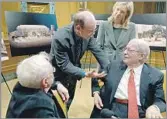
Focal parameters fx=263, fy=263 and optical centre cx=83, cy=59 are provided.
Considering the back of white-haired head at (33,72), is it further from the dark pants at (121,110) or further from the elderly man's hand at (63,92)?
the dark pants at (121,110)

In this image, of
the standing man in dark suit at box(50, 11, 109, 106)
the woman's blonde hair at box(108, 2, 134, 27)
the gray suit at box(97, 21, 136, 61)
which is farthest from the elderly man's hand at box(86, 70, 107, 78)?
the woman's blonde hair at box(108, 2, 134, 27)

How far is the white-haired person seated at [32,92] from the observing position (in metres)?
1.24

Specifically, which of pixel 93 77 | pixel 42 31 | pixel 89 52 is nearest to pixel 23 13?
pixel 42 31

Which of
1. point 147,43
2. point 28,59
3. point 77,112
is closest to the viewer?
point 28,59

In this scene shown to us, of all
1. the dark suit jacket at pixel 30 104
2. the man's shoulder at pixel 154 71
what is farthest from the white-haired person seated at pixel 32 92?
the man's shoulder at pixel 154 71

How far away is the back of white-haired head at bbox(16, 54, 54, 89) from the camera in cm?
127

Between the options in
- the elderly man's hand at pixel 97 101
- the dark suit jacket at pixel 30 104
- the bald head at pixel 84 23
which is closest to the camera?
the dark suit jacket at pixel 30 104

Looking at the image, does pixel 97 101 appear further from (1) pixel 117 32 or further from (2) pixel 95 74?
(1) pixel 117 32

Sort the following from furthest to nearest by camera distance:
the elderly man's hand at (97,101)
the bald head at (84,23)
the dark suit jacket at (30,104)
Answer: the elderly man's hand at (97,101) < the bald head at (84,23) < the dark suit jacket at (30,104)

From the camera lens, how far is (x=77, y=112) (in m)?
1.65

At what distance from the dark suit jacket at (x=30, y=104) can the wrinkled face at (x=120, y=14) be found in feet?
1.99

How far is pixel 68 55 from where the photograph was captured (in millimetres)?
1562

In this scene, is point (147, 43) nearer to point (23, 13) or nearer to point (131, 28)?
point (131, 28)

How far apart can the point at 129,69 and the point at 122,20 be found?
29cm
